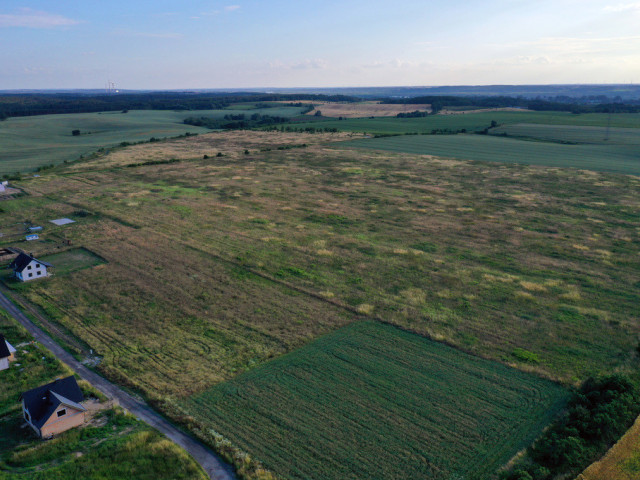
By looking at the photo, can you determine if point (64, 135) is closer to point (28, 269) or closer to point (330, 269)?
point (28, 269)

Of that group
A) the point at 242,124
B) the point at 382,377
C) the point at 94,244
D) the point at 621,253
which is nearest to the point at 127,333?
the point at 382,377

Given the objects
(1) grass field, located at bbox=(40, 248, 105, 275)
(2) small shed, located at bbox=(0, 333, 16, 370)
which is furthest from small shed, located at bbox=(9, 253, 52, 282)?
(2) small shed, located at bbox=(0, 333, 16, 370)

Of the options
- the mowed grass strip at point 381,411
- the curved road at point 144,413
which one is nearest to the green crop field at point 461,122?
the mowed grass strip at point 381,411

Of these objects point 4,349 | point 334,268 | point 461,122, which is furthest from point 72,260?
point 461,122

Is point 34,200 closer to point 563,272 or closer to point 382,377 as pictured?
point 382,377

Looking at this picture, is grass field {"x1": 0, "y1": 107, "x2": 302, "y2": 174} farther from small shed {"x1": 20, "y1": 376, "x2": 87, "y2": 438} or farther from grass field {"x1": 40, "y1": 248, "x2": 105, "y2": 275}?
small shed {"x1": 20, "y1": 376, "x2": 87, "y2": 438}

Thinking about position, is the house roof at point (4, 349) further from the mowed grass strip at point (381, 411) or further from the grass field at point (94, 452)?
the mowed grass strip at point (381, 411)

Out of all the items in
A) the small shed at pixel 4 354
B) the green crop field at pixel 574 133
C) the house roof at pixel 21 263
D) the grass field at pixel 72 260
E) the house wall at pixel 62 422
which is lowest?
the house wall at pixel 62 422
